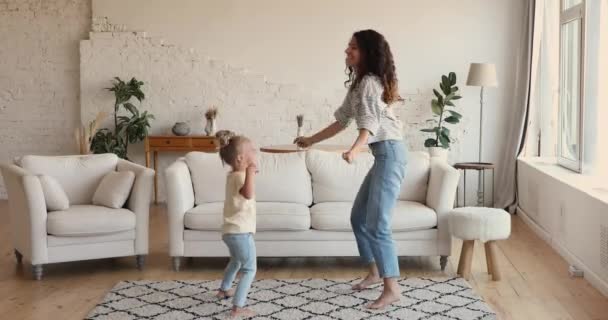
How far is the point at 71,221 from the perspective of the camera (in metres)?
5.46

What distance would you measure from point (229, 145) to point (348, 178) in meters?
1.80

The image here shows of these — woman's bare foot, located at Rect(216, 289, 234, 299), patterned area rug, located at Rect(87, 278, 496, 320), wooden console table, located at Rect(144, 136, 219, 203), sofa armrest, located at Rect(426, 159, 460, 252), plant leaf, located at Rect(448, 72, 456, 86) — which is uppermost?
plant leaf, located at Rect(448, 72, 456, 86)

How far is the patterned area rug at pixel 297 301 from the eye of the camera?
15.0ft

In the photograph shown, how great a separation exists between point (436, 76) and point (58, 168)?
419cm

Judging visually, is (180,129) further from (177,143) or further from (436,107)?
Result: (436,107)

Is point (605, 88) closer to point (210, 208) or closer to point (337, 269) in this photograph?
point (337, 269)

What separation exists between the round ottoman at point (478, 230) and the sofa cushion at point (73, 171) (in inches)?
100

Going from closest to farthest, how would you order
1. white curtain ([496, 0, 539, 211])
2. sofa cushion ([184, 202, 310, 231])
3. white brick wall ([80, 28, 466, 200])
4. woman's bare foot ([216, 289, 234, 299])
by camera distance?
1. woman's bare foot ([216, 289, 234, 299])
2. sofa cushion ([184, 202, 310, 231])
3. white curtain ([496, 0, 539, 211])
4. white brick wall ([80, 28, 466, 200])

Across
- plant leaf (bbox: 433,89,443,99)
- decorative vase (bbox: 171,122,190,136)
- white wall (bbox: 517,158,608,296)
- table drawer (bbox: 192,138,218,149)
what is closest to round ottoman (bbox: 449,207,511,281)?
white wall (bbox: 517,158,608,296)

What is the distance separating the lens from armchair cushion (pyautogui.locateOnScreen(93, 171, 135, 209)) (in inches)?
225

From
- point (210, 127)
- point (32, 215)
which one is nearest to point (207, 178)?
point (32, 215)

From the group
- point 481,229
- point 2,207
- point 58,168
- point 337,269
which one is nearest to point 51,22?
point 2,207

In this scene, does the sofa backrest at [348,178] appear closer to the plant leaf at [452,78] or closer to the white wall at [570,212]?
the white wall at [570,212]

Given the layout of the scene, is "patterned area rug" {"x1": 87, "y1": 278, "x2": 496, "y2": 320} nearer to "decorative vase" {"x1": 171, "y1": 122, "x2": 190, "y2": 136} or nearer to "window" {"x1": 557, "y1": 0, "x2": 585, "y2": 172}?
"window" {"x1": 557, "y1": 0, "x2": 585, "y2": 172}
